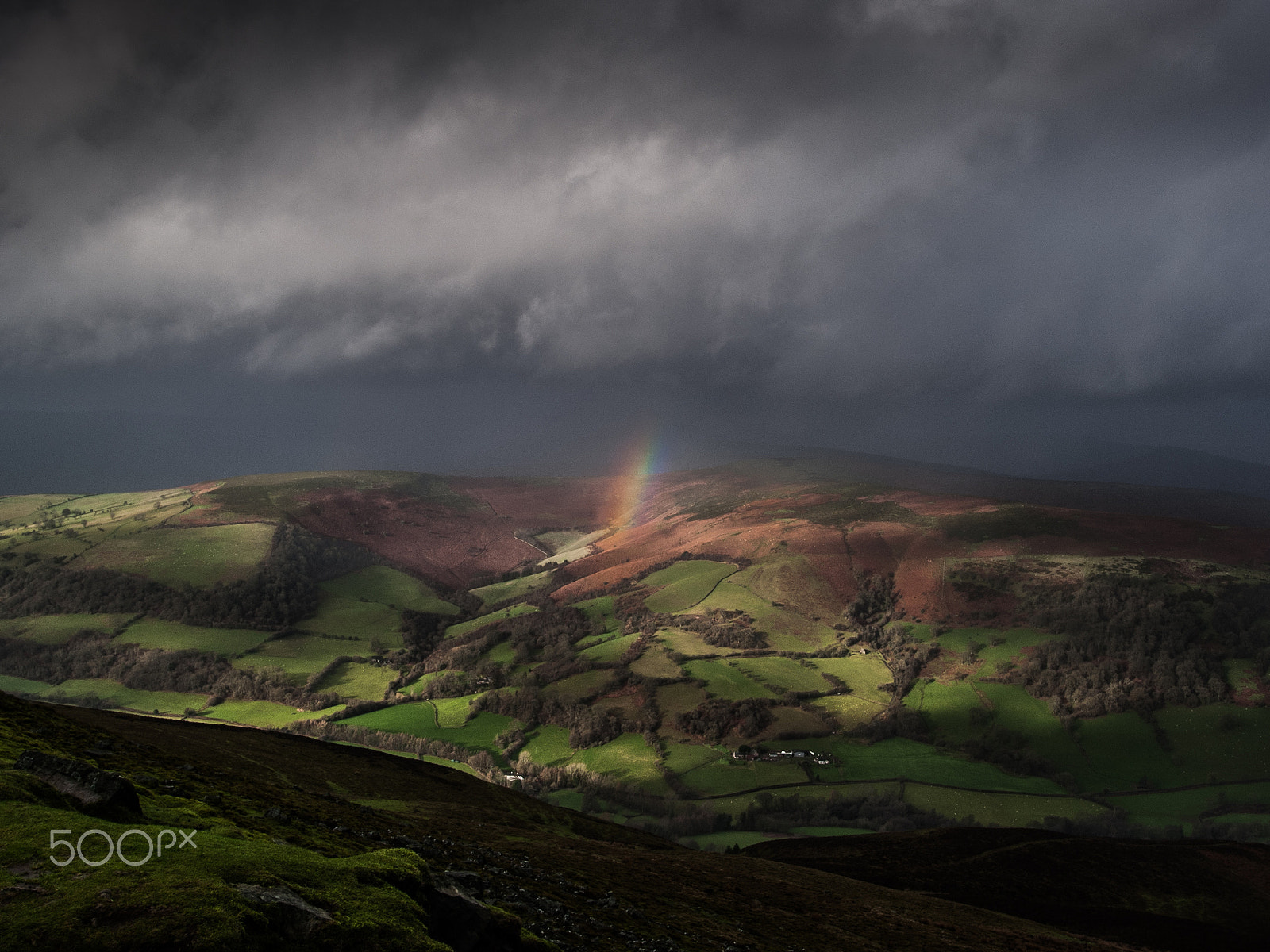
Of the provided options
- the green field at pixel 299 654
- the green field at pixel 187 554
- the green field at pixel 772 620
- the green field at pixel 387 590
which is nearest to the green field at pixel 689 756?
the green field at pixel 772 620

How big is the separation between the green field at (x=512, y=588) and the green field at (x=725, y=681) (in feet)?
204

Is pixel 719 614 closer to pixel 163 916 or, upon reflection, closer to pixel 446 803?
pixel 446 803

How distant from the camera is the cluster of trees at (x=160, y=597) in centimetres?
12338

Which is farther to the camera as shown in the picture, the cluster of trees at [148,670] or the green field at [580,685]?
the green field at [580,685]

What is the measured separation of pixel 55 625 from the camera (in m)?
117

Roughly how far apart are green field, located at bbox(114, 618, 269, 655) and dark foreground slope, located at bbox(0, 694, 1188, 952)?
70.1 metres

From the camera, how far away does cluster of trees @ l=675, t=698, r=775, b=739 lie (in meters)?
92.2

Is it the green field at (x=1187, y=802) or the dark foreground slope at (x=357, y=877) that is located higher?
the dark foreground slope at (x=357, y=877)

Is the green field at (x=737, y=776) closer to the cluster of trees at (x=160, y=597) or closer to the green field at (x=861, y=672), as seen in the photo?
the green field at (x=861, y=672)

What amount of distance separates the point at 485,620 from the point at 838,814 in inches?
3558

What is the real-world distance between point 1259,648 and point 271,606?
6659 inches

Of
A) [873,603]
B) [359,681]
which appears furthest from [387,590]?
[873,603]

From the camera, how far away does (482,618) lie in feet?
481

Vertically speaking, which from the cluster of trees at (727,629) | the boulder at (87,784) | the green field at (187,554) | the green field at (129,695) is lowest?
the green field at (129,695)
